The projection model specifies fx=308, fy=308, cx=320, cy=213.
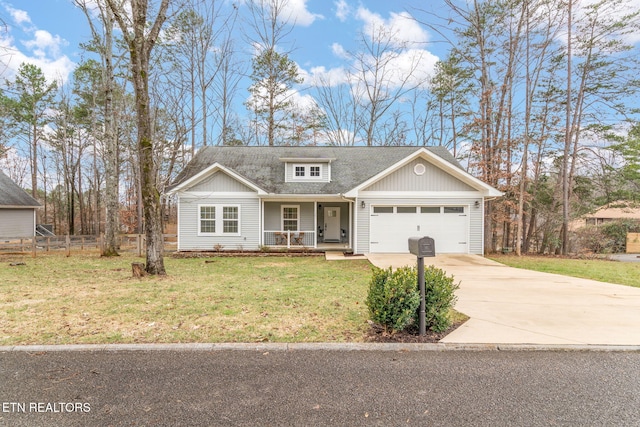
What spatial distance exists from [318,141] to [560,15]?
1614cm

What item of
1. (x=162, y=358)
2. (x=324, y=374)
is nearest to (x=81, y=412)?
(x=162, y=358)

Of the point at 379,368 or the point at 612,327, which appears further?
the point at 612,327

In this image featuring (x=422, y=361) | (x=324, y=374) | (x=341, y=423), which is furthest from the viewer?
(x=422, y=361)

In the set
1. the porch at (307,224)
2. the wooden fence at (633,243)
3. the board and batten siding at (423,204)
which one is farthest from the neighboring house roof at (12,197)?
the wooden fence at (633,243)

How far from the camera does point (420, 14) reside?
38.0 feet

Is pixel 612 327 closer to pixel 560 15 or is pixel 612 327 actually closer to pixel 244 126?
pixel 560 15

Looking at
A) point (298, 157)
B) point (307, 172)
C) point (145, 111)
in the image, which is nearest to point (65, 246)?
point (145, 111)

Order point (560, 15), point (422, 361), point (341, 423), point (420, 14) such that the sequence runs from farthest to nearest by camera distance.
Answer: point (560, 15) < point (420, 14) < point (422, 361) < point (341, 423)

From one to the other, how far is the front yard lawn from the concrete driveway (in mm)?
1862

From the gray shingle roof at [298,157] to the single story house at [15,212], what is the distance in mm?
12612

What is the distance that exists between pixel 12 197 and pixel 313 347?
25.0m

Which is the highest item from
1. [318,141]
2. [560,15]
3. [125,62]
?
[560,15]

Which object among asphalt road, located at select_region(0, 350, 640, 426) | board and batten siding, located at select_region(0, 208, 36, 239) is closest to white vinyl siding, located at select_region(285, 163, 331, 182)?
asphalt road, located at select_region(0, 350, 640, 426)

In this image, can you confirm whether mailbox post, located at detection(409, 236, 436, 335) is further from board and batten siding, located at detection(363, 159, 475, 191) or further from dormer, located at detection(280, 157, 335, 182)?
dormer, located at detection(280, 157, 335, 182)
